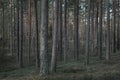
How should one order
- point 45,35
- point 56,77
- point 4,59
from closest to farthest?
point 56,77
point 45,35
point 4,59

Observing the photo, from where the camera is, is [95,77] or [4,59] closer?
[95,77]

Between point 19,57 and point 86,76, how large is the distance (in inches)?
505

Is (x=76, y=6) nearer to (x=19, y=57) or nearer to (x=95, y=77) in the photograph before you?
(x=19, y=57)

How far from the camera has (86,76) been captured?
44.4 ft

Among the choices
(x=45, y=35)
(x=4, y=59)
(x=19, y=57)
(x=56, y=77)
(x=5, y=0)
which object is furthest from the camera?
(x=5, y=0)

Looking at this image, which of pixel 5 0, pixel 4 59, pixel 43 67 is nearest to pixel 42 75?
pixel 43 67

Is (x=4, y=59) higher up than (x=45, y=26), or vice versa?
(x=45, y=26)

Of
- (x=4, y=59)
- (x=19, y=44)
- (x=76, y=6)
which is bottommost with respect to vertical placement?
(x=4, y=59)

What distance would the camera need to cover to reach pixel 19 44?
86.0 ft

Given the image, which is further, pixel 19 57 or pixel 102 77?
pixel 19 57

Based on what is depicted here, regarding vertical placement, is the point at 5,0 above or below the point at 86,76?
above

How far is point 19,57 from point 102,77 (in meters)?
13.3

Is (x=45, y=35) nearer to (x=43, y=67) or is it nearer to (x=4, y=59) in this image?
(x=43, y=67)

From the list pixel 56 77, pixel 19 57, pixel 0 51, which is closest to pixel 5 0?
pixel 0 51
